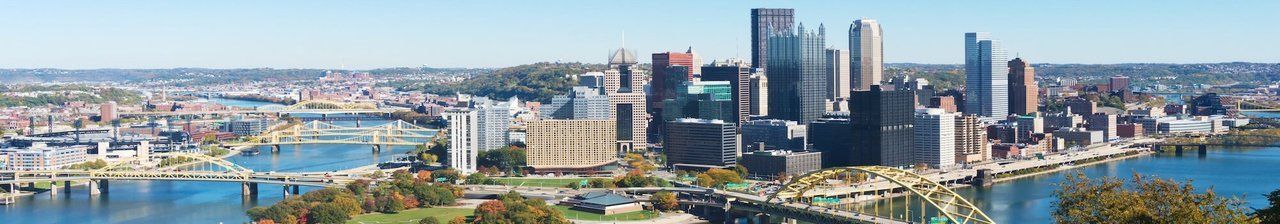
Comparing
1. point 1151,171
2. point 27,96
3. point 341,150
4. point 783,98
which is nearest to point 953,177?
point 1151,171

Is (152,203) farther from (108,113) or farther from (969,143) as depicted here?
(108,113)

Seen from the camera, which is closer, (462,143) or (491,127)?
(462,143)

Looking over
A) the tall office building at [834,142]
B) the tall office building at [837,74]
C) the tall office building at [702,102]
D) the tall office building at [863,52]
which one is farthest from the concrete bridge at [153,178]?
the tall office building at [863,52]

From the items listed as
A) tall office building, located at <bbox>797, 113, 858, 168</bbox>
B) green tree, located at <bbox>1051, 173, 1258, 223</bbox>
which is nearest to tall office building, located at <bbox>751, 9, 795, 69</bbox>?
tall office building, located at <bbox>797, 113, 858, 168</bbox>

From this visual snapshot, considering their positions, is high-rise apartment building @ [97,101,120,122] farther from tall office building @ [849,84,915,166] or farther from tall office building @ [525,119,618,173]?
tall office building @ [849,84,915,166]

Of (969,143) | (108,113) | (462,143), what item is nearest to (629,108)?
(462,143)

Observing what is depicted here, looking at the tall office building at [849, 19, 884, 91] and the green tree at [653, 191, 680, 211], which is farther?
the tall office building at [849, 19, 884, 91]
